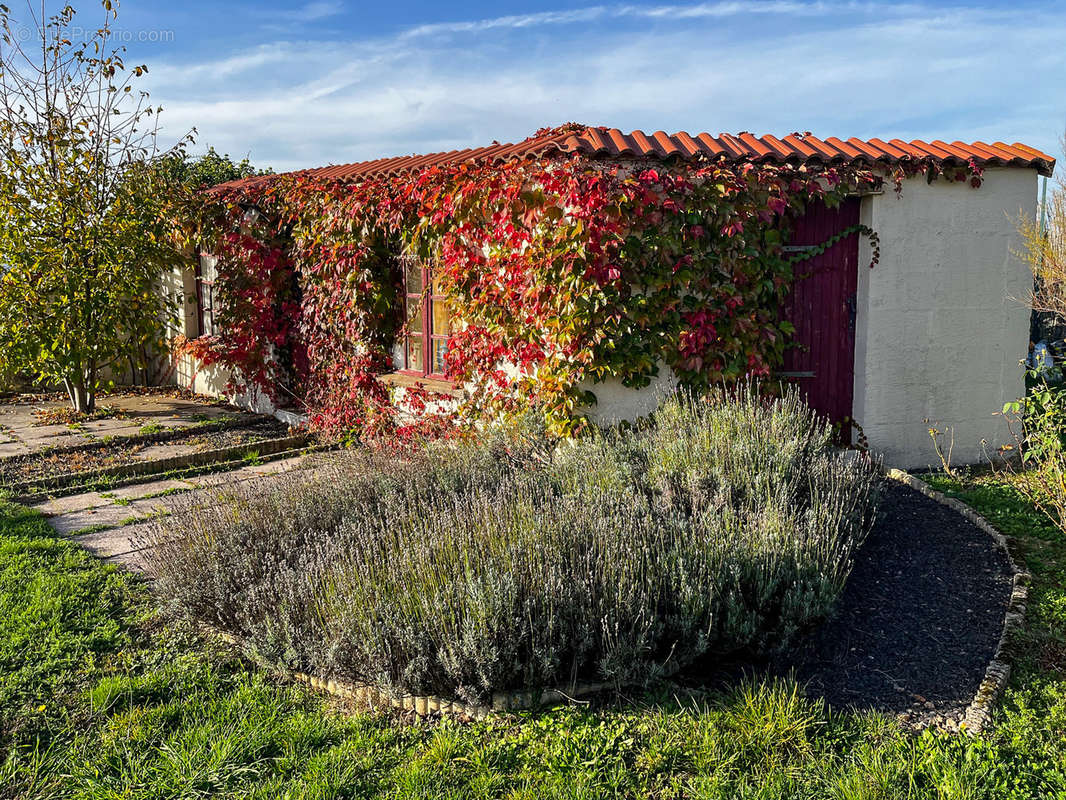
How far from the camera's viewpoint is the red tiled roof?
646cm

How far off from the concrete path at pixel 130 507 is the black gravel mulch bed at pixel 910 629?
3.71m

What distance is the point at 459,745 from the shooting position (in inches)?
122

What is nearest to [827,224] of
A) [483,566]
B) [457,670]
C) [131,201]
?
[483,566]

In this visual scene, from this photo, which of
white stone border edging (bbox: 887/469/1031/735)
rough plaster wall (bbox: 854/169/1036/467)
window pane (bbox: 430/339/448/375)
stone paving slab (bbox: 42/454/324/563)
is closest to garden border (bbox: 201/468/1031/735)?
white stone border edging (bbox: 887/469/1031/735)

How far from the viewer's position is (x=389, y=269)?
882cm

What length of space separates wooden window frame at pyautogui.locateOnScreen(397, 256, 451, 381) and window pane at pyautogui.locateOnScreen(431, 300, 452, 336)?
0.7 inches

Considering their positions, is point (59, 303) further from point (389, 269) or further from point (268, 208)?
point (389, 269)

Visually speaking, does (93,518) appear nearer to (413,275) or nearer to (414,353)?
(414,353)

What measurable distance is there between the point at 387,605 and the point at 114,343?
7.89 meters

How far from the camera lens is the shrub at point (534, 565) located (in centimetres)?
339

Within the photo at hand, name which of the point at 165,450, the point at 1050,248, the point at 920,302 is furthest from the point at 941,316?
the point at 165,450

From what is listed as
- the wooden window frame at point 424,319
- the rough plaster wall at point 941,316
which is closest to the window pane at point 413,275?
the wooden window frame at point 424,319

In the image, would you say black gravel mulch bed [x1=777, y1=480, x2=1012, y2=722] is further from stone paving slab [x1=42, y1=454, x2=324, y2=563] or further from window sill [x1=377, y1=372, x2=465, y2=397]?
window sill [x1=377, y1=372, x2=465, y2=397]

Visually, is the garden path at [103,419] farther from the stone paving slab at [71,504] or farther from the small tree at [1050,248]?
the small tree at [1050,248]
